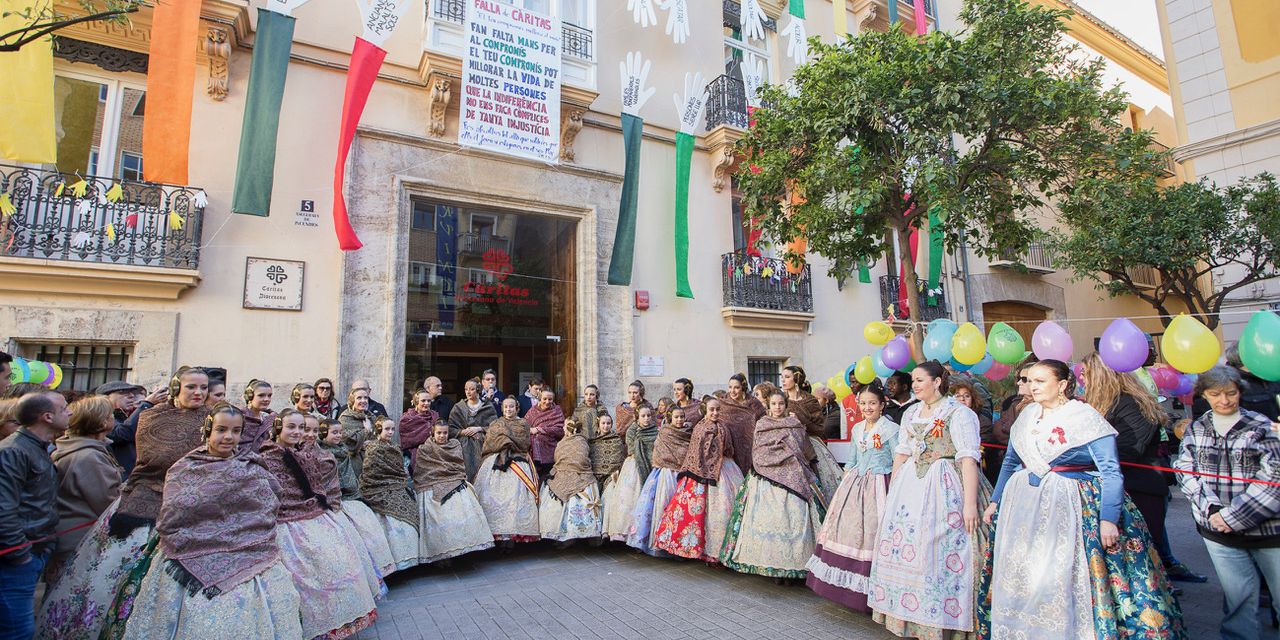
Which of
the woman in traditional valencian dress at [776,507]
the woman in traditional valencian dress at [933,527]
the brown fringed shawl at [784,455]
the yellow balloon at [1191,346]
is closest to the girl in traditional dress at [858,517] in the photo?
the woman in traditional valencian dress at [933,527]

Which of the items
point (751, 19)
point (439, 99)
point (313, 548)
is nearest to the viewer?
point (313, 548)

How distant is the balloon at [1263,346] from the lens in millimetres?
4090

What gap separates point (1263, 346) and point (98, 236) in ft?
35.3

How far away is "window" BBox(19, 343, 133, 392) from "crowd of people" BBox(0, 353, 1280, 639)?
279 centimetres

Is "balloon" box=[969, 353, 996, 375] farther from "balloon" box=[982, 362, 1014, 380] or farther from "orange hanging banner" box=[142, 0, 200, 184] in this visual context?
"orange hanging banner" box=[142, 0, 200, 184]

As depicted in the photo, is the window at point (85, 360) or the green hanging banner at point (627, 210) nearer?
the window at point (85, 360)

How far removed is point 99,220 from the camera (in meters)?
7.33

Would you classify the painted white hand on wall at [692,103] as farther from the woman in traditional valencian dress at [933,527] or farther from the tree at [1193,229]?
the woman in traditional valencian dress at [933,527]

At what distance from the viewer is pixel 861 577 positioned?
14.4ft

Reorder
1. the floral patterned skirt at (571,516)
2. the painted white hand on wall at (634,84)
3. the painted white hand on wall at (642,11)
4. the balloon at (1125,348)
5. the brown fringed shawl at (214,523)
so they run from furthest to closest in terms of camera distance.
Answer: the painted white hand on wall at (642,11) → the painted white hand on wall at (634,84) → the floral patterned skirt at (571,516) → the balloon at (1125,348) → the brown fringed shawl at (214,523)

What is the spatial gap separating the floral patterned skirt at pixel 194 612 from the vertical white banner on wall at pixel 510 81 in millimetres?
6961

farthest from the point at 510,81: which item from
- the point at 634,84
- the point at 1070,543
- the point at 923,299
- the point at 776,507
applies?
A: the point at 923,299

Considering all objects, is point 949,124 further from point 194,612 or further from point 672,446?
point 194,612

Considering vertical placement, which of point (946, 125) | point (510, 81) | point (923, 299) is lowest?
point (923, 299)
